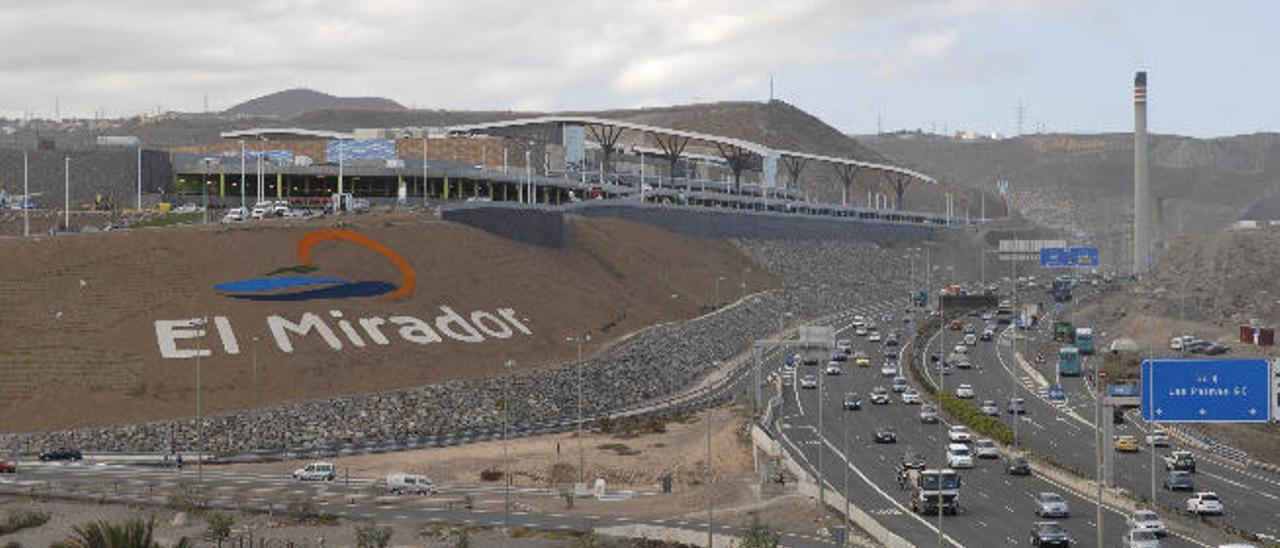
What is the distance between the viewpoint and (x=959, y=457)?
9512cm

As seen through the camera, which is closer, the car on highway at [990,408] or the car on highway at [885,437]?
the car on highway at [885,437]

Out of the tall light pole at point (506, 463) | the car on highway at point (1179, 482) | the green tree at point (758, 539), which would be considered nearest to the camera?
the green tree at point (758, 539)

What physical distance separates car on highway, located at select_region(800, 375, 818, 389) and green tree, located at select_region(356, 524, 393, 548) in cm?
6656

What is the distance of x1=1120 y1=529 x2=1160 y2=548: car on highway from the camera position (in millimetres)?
64625

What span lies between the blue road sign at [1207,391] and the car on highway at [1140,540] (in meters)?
10.6

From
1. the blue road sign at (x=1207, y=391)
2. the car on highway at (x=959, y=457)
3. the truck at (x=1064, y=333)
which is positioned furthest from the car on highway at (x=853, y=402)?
the truck at (x=1064, y=333)

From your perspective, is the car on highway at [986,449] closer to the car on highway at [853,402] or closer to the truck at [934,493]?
the truck at [934,493]

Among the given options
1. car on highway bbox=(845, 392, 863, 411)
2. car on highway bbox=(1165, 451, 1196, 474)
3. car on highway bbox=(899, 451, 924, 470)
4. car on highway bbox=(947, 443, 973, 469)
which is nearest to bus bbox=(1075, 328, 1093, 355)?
car on highway bbox=(845, 392, 863, 411)

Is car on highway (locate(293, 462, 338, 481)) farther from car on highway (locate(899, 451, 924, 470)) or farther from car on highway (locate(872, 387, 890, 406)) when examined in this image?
car on highway (locate(872, 387, 890, 406))

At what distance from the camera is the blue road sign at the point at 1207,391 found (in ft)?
244

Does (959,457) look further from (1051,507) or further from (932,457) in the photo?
(1051,507)

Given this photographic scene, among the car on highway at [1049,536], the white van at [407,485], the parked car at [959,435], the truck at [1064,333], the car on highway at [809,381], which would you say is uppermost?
the truck at [1064,333]

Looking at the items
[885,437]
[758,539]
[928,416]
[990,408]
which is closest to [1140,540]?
[758,539]

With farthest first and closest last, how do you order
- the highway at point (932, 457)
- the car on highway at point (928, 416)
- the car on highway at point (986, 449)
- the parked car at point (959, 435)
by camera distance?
the car on highway at point (928, 416)
the parked car at point (959, 435)
the car on highway at point (986, 449)
the highway at point (932, 457)
